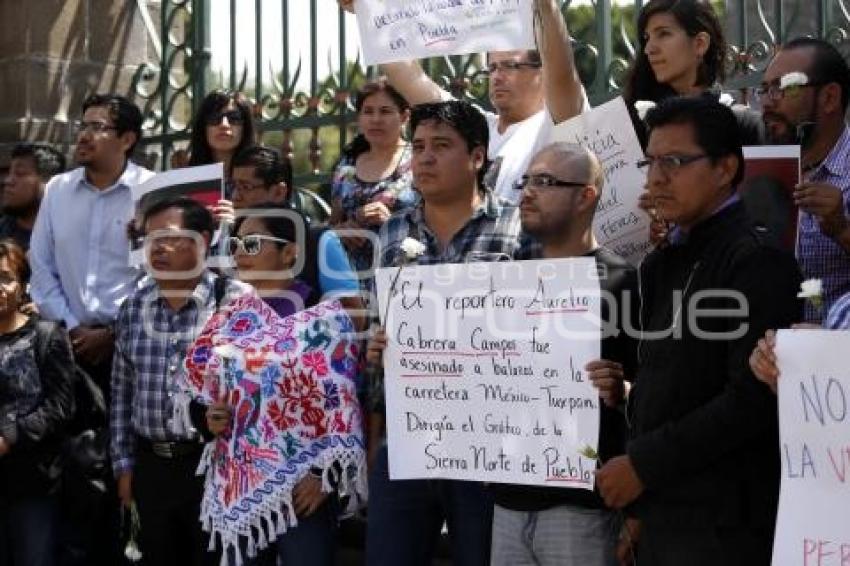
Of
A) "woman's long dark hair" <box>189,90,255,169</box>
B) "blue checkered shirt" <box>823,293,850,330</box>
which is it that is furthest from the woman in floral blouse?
"blue checkered shirt" <box>823,293,850,330</box>

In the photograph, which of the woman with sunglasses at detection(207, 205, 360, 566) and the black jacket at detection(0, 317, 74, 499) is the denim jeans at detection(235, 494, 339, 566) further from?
the black jacket at detection(0, 317, 74, 499)

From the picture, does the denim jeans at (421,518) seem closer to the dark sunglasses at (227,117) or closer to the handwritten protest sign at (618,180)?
the handwritten protest sign at (618,180)

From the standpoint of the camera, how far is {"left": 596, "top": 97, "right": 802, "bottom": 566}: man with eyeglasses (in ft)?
12.5

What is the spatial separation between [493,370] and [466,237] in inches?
20.1

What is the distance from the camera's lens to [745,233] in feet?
13.0

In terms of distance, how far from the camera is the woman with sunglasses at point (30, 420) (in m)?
6.27

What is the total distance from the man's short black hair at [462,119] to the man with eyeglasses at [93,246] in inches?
84.0

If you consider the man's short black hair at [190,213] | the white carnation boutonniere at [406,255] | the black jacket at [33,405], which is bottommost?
the black jacket at [33,405]

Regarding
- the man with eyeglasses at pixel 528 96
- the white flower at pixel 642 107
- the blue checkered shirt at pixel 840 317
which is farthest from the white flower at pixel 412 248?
the blue checkered shirt at pixel 840 317

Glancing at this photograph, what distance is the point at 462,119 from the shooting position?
16.5ft

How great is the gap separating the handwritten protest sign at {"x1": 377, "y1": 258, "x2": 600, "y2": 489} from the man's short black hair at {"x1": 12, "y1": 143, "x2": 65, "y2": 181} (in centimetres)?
338

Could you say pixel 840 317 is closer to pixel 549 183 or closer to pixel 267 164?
pixel 549 183

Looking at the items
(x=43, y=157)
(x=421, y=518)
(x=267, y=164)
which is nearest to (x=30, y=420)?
(x=267, y=164)

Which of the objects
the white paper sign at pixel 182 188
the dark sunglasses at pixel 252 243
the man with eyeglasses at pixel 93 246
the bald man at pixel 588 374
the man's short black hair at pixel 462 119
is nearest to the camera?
the bald man at pixel 588 374
